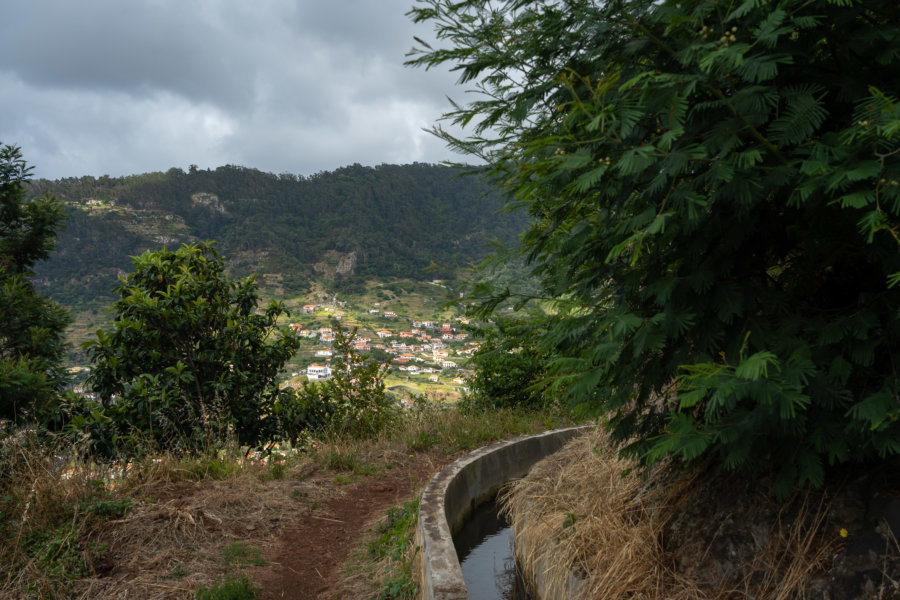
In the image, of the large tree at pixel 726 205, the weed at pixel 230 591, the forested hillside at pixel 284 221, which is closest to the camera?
the large tree at pixel 726 205

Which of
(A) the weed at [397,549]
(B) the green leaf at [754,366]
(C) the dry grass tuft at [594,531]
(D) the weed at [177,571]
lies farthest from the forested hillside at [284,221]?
(B) the green leaf at [754,366]

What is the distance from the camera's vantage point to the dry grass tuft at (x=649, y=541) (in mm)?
3295

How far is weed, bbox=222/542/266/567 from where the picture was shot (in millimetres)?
5203

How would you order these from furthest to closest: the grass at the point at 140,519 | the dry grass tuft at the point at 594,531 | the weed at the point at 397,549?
the weed at the point at 397,549
the grass at the point at 140,519
the dry grass tuft at the point at 594,531

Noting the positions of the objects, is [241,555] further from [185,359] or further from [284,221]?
[284,221]

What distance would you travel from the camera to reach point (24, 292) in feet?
35.4

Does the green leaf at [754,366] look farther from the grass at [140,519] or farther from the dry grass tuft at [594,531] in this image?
the grass at [140,519]

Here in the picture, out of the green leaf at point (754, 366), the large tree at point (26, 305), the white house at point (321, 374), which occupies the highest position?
the large tree at point (26, 305)

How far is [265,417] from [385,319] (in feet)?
120

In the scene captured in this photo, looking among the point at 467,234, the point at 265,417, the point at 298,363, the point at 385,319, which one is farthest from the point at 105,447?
the point at 467,234

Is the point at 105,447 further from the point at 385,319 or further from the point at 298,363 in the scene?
the point at 385,319

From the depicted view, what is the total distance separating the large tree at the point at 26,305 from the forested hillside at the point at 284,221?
37.9 meters

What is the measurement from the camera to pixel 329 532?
6.25 metres

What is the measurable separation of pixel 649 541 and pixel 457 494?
3.60m
